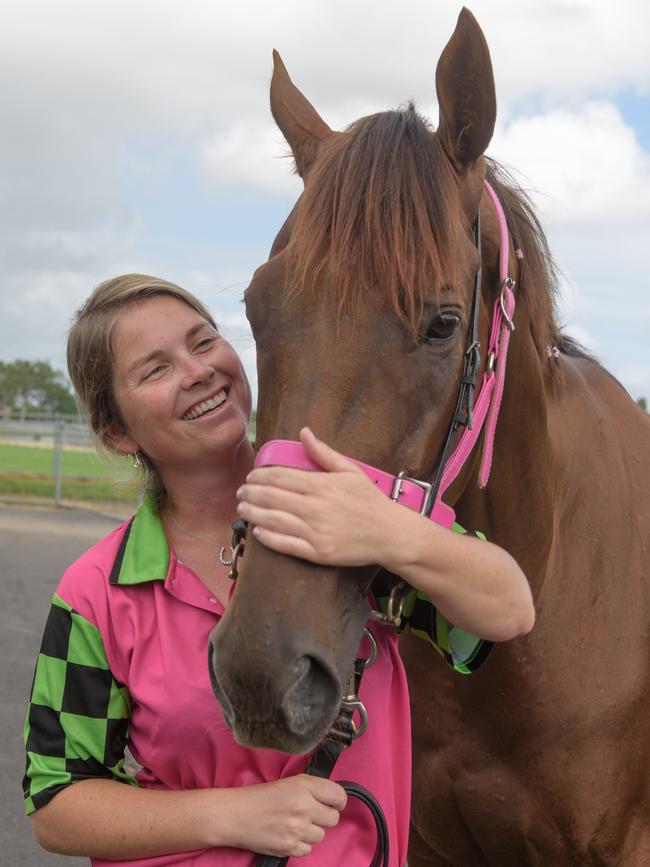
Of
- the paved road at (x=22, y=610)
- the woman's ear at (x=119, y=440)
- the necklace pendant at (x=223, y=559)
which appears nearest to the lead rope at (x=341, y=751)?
the necklace pendant at (x=223, y=559)

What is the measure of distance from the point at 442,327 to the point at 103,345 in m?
0.85

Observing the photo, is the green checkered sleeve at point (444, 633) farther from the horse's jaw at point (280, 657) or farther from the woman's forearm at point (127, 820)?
the woman's forearm at point (127, 820)

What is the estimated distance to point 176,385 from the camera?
204 centimetres

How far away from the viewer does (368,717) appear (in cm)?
184

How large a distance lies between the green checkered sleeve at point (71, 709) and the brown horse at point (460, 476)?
17.8 inches

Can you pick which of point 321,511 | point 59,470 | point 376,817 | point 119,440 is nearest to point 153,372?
point 119,440

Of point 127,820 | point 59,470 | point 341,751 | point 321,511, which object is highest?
point 321,511

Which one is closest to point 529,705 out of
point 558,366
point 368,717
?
point 368,717

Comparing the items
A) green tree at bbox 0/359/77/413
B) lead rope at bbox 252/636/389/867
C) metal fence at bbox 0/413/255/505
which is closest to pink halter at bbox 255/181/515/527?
lead rope at bbox 252/636/389/867

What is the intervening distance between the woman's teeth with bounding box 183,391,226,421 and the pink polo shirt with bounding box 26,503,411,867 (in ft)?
0.93

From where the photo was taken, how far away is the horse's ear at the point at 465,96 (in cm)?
187

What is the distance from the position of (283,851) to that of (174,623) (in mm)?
483

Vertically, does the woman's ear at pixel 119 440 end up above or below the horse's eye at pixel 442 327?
below

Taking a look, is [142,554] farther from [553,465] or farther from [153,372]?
[553,465]
